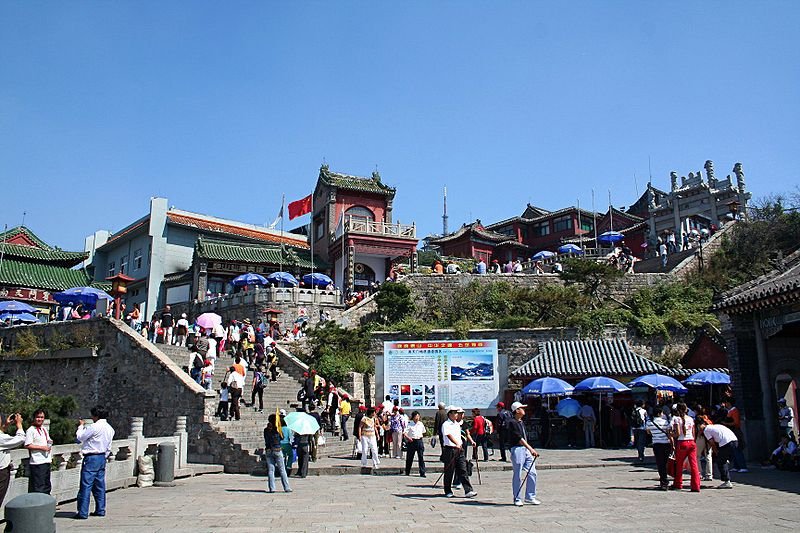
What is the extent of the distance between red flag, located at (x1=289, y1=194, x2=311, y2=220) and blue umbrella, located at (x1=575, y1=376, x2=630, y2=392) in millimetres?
24799

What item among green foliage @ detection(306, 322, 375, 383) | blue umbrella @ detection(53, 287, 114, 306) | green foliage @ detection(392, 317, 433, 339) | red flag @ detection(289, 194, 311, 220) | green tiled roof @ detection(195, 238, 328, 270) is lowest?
green foliage @ detection(306, 322, 375, 383)

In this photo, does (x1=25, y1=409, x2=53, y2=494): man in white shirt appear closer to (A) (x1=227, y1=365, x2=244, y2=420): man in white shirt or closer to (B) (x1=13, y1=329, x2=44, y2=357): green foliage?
(A) (x1=227, y1=365, x2=244, y2=420): man in white shirt

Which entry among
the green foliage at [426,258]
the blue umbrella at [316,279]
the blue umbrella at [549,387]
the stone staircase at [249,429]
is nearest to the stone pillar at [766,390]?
the blue umbrella at [549,387]

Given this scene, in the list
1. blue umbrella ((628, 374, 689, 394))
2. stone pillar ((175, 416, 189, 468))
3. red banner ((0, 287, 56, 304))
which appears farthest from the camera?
red banner ((0, 287, 56, 304))

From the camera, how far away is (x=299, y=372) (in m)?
22.1

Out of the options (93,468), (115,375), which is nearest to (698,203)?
(115,375)

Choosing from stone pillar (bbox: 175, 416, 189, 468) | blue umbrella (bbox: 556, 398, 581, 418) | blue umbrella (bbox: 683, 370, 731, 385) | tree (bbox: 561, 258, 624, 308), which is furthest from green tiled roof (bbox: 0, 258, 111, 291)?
blue umbrella (bbox: 683, 370, 731, 385)

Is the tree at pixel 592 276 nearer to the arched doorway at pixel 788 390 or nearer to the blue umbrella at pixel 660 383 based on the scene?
the blue umbrella at pixel 660 383

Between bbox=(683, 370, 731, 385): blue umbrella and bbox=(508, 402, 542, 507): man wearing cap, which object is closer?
bbox=(508, 402, 542, 507): man wearing cap

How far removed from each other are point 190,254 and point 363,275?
36.4ft

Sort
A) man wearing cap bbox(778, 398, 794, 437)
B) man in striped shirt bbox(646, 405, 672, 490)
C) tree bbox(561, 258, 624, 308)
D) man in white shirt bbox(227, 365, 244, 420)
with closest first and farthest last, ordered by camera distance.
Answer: man in striped shirt bbox(646, 405, 672, 490), man wearing cap bbox(778, 398, 794, 437), man in white shirt bbox(227, 365, 244, 420), tree bbox(561, 258, 624, 308)

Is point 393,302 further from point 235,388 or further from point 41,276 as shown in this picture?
point 41,276

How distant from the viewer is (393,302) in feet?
90.6

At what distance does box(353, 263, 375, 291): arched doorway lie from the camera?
1458 inches
